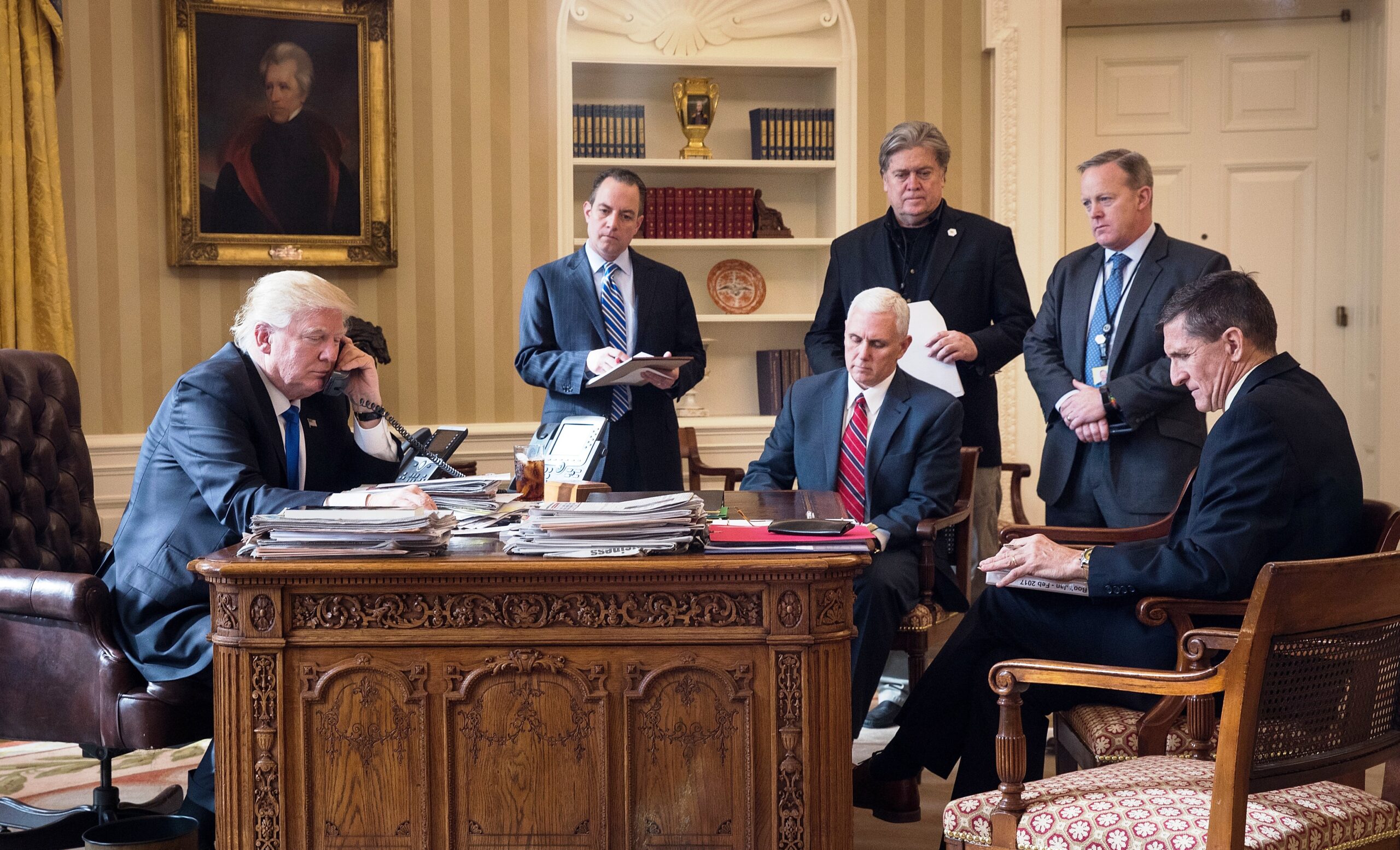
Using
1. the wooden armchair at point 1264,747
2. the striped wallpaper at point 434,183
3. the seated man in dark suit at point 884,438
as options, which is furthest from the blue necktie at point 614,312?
the wooden armchair at point 1264,747

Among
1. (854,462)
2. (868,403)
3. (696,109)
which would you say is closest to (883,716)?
(854,462)

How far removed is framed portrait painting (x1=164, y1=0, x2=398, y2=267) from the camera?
4707 mm

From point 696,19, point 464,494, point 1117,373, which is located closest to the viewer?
point 464,494

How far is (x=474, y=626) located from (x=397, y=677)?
6.0 inches

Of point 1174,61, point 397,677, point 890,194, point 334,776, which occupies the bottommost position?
point 334,776

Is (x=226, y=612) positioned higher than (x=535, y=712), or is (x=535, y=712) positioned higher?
(x=226, y=612)

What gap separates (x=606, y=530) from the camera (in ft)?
6.70

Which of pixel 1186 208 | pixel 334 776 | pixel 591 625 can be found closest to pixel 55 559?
pixel 334 776

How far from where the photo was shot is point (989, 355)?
3711mm

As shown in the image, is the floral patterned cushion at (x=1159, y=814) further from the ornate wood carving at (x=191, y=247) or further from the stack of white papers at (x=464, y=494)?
the ornate wood carving at (x=191, y=247)

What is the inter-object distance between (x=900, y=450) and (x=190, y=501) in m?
1.70

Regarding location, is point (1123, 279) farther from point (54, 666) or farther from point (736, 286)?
point (54, 666)

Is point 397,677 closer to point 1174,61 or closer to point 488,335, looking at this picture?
point 488,335

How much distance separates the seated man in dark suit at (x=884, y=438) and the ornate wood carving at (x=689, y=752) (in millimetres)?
1069
